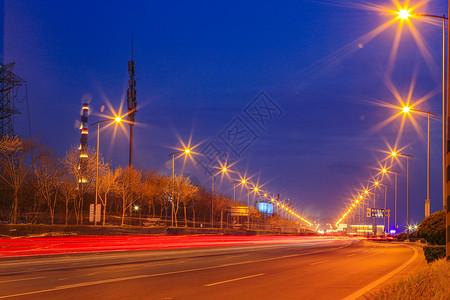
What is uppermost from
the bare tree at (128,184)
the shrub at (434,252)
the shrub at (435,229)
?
the bare tree at (128,184)

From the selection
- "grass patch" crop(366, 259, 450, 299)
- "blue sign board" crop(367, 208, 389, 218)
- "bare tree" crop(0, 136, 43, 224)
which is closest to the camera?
"grass patch" crop(366, 259, 450, 299)

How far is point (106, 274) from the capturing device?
706 inches

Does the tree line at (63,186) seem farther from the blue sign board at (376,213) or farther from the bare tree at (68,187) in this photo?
the blue sign board at (376,213)

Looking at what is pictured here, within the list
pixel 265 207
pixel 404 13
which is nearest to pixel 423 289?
pixel 404 13

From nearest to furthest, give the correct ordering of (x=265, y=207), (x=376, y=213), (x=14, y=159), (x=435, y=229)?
(x=435, y=229)
(x=14, y=159)
(x=376, y=213)
(x=265, y=207)

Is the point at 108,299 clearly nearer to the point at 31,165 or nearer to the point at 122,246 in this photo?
the point at 122,246

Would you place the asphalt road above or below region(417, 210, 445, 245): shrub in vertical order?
below

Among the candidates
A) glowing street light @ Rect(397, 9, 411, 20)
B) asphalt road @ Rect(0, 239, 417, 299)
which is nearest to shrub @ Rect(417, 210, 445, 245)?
asphalt road @ Rect(0, 239, 417, 299)

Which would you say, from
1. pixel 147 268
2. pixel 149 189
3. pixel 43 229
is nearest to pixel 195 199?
pixel 149 189

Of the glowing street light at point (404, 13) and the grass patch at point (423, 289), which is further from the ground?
the glowing street light at point (404, 13)

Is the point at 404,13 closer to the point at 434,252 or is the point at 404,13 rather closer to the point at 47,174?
the point at 434,252

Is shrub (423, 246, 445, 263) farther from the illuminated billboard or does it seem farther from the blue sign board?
the illuminated billboard

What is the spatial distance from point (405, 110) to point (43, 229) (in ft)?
89.8

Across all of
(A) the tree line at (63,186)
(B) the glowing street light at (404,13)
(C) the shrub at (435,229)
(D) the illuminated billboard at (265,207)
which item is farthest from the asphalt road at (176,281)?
(D) the illuminated billboard at (265,207)
